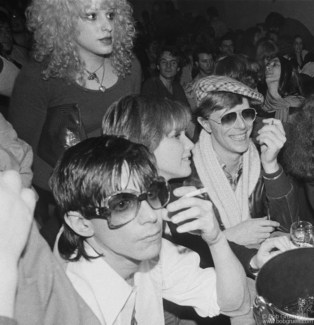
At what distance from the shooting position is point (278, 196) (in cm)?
208

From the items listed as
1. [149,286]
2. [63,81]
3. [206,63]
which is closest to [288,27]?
[206,63]

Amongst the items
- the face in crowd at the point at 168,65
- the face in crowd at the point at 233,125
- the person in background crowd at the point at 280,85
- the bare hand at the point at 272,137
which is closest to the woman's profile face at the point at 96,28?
the face in crowd at the point at 233,125

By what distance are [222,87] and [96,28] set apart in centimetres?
64

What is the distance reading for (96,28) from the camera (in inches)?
77.7

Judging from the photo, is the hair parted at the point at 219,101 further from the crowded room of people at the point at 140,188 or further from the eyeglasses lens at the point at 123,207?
the eyeglasses lens at the point at 123,207

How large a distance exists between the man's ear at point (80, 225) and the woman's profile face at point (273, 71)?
2.15m

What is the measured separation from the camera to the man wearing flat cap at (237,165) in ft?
6.54

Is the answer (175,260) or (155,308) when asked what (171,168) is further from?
(155,308)

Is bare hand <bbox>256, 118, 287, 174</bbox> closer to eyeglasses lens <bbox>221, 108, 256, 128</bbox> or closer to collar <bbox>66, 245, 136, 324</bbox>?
Result: eyeglasses lens <bbox>221, 108, 256, 128</bbox>

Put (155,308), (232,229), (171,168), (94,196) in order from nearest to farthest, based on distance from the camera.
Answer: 1. (94,196)
2. (155,308)
3. (171,168)
4. (232,229)

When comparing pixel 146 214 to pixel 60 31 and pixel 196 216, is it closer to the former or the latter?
pixel 196 216

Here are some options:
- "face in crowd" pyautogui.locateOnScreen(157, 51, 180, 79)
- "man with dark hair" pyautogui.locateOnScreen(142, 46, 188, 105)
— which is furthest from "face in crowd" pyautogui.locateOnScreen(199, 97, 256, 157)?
"face in crowd" pyautogui.locateOnScreen(157, 51, 180, 79)

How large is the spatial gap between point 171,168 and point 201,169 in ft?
1.57

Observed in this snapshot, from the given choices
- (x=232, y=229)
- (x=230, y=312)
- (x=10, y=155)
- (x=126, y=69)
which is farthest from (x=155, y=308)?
(x=126, y=69)
